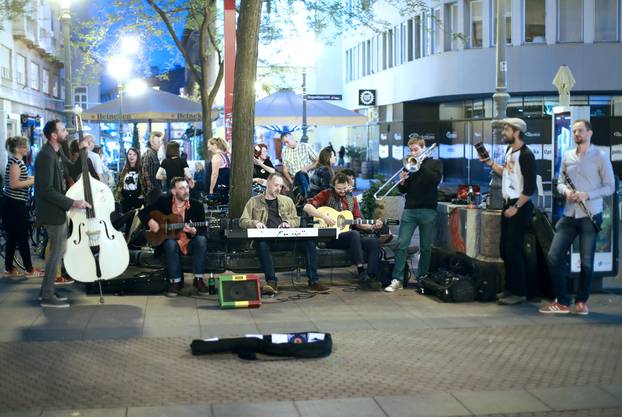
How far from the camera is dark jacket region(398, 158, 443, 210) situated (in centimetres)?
1190

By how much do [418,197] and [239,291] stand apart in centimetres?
259

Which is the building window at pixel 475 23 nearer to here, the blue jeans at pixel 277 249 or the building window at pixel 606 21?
the building window at pixel 606 21

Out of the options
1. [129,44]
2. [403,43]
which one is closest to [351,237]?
[129,44]

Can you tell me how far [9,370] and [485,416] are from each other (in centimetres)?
379

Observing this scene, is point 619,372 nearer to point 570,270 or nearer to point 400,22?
point 570,270

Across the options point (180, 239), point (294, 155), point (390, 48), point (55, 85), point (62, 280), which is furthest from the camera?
point (55, 85)

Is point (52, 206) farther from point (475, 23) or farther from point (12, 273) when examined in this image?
point (475, 23)

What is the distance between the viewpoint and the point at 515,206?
1087 cm

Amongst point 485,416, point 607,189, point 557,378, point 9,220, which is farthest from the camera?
point 9,220

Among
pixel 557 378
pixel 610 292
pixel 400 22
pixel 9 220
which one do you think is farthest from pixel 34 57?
pixel 557 378

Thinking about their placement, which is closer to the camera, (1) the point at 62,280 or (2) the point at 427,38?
(1) the point at 62,280

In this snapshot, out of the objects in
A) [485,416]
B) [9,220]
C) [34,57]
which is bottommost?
[485,416]

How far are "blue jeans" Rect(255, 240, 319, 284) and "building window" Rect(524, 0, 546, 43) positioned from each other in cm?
2725

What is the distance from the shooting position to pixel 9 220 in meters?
13.0
